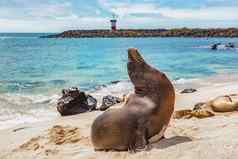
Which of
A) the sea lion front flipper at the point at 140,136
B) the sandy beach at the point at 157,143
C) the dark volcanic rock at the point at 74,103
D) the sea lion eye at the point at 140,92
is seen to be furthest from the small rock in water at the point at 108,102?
the sea lion front flipper at the point at 140,136

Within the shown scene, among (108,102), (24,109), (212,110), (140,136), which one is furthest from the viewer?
(24,109)

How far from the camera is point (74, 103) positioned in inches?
487

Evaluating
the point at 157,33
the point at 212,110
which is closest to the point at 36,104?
the point at 212,110

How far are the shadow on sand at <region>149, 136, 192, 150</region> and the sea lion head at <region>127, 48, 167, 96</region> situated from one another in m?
0.63

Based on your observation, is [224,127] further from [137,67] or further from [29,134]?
[29,134]

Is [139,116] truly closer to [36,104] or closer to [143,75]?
[143,75]

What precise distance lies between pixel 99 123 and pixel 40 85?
50.3 ft

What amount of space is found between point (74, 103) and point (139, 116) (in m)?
6.08

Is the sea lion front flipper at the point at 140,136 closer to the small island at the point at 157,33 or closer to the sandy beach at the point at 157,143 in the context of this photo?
the sandy beach at the point at 157,143

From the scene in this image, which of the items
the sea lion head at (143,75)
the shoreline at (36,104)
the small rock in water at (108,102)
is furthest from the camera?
the small rock in water at (108,102)

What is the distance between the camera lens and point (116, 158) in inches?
245

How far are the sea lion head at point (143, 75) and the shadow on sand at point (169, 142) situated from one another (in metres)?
0.63

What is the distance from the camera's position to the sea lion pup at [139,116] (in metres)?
6.39

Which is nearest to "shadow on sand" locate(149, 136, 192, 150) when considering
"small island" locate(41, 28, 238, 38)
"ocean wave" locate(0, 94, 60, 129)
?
"ocean wave" locate(0, 94, 60, 129)
